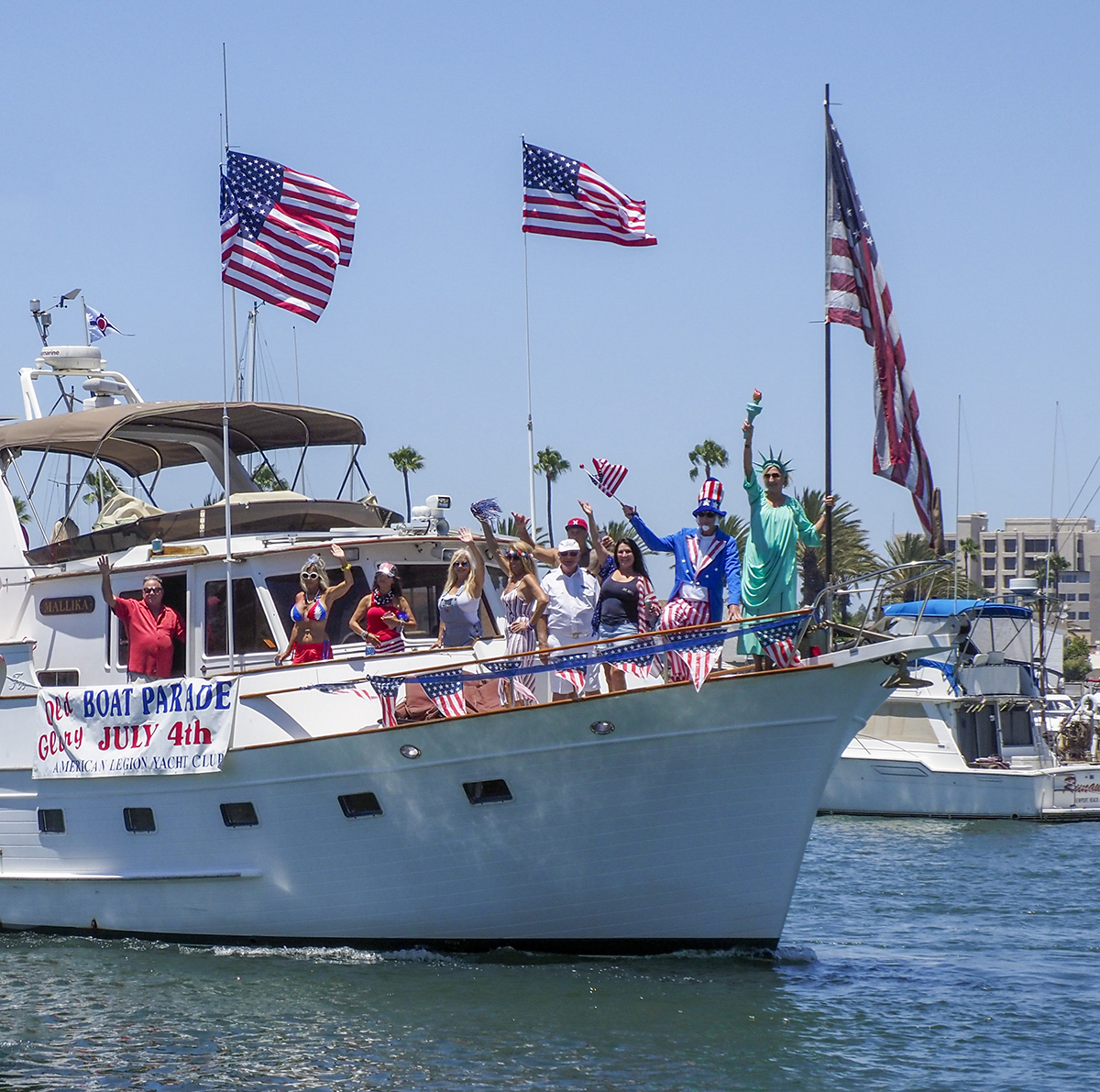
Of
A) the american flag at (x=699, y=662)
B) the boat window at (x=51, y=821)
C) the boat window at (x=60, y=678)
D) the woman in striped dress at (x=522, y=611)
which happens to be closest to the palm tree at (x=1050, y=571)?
the woman in striped dress at (x=522, y=611)

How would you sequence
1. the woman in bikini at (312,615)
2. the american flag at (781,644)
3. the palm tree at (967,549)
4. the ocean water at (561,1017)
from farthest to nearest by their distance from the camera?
the palm tree at (967,549) → the woman in bikini at (312,615) → the american flag at (781,644) → the ocean water at (561,1017)

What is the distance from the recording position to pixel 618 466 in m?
12.6

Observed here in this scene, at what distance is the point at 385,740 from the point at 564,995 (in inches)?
97.8

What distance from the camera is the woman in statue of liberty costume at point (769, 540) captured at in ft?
38.4

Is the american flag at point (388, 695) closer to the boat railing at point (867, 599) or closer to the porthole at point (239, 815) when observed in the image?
the porthole at point (239, 815)

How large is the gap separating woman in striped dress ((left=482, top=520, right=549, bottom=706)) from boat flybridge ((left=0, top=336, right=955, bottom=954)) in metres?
0.12

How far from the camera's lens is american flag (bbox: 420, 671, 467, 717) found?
12.6 metres

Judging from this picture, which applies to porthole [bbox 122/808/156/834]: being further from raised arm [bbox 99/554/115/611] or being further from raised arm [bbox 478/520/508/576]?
raised arm [bbox 478/520/508/576]

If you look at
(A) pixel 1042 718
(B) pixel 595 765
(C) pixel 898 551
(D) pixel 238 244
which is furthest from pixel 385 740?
(C) pixel 898 551

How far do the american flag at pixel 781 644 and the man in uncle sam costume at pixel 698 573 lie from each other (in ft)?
1.70

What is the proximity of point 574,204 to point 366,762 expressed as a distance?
567cm

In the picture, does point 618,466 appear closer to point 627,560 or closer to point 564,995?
point 627,560

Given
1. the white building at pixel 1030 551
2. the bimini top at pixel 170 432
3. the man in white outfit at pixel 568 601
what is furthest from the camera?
the white building at pixel 1030 551

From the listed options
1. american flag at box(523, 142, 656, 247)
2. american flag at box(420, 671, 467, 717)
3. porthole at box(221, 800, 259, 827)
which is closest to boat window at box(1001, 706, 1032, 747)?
american flag at box(523, 142, 656, 247)
